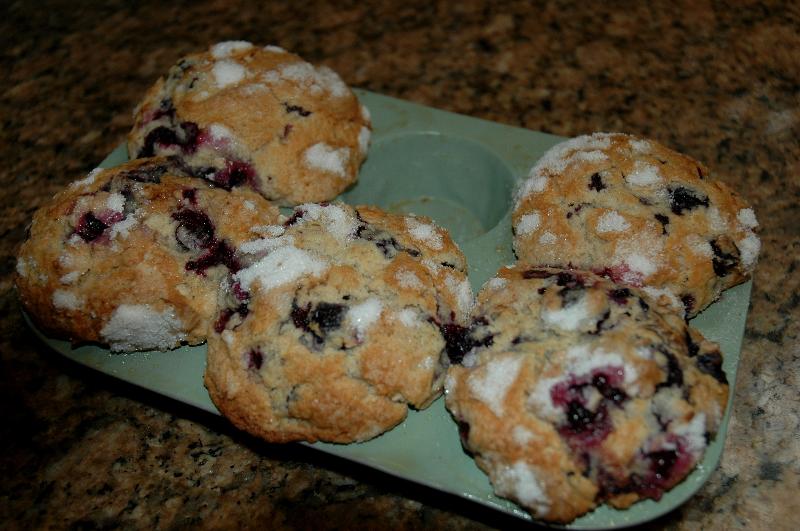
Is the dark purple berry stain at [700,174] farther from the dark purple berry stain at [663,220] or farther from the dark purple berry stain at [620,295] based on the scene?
the dark purple berry stain at [620,295]

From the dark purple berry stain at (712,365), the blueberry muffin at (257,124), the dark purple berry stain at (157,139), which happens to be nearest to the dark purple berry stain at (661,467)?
the dark purple berry stain at (712,365)

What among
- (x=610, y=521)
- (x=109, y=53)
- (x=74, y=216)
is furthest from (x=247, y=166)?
(x=109, y=53)

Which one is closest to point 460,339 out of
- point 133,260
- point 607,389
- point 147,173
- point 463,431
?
point 463,431

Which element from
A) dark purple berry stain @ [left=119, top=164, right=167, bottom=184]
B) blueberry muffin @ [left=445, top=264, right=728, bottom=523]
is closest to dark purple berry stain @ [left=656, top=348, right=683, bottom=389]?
blueberry muffin @ [left=445, top=264, right=728, bottom=523]

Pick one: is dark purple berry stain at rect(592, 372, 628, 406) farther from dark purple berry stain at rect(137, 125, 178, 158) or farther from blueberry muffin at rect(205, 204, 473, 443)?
dark purple berry stain at rect(137, 125, 178, 158)

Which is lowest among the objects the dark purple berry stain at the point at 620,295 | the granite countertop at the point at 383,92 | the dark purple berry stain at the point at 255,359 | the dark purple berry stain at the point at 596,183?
the granite countertop at the point at 383,92

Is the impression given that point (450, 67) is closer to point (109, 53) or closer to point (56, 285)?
point (109, 53)
